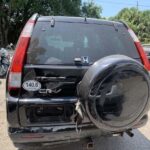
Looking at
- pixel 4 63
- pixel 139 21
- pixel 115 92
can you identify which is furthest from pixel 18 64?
pixel 139 21

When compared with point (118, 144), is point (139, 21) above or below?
below

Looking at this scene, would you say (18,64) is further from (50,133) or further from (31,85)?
(50,133)

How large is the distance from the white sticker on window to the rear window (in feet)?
0.75

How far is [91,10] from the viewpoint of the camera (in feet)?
111

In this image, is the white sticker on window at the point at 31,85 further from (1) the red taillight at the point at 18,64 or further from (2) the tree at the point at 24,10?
(2) the tree at the point at 24,10

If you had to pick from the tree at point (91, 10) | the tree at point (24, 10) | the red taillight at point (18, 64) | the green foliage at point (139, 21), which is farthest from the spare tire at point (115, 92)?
the green foliage at point (139, 21)

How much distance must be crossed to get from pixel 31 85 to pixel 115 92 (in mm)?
869

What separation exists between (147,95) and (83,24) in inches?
47.8

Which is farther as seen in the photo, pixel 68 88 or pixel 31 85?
pixel 68 88

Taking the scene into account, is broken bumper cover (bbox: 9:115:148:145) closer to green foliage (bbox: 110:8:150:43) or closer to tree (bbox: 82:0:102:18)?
tree (bbox: 82:0:102:18)

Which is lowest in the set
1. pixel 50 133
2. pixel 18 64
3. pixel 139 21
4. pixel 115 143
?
pixel 139 21

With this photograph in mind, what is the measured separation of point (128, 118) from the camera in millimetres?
3416

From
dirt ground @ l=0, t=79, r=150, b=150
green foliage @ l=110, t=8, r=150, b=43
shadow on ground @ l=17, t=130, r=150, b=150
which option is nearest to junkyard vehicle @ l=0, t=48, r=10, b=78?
dirt ground @ l=0, t=79, r=150, b=150

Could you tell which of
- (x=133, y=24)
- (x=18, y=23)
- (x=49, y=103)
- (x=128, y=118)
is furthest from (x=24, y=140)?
(x=133, y=24)
